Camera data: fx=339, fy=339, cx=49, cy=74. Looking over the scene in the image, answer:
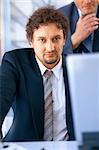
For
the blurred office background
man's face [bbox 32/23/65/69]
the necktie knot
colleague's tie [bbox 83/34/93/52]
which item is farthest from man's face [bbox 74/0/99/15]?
the necktie knot

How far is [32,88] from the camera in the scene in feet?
4.66

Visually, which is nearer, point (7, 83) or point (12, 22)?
point (7, 83)

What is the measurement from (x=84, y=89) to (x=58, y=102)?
2.60 ft

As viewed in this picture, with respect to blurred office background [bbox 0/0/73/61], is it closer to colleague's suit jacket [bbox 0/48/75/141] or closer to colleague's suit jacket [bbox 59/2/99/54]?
colleague's suit jacket [bbox 59/2/99/54]

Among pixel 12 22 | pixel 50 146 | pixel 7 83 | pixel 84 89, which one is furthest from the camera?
pixel 12 22

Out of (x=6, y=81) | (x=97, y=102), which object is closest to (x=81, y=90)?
(x=97, y=102)

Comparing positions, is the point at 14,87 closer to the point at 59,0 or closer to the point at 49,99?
the point at 49,99

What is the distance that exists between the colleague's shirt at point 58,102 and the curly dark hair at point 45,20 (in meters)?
0.14

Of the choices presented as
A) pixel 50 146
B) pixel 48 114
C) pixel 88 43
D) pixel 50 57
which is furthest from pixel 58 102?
pixel 88 43

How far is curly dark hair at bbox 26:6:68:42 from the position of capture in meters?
Answer: 1.47

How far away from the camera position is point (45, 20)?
57.7 inches

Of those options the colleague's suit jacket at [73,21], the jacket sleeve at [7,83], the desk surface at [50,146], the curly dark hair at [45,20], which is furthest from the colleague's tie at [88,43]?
the desk surface at [50,146]

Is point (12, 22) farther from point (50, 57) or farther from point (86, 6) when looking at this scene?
point (50, 57)

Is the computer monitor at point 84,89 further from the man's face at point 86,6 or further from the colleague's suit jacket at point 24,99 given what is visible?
the man's face at point 86,6
